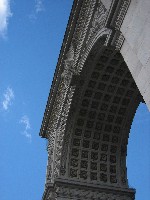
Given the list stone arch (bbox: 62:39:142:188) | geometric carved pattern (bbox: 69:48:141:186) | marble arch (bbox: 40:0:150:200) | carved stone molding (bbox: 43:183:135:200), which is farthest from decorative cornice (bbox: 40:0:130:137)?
carved stone molding (bbox: 43:183:135:200)

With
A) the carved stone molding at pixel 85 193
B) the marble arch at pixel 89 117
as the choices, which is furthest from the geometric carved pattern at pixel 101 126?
the carved stone molding at pixel 85 193

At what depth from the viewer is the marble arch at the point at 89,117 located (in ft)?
70.3

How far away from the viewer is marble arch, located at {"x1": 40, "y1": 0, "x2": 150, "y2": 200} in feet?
70.3

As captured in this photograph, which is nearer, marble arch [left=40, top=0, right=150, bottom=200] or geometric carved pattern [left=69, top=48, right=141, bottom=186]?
marble arch [left=40, top=0, right=150, bottom=200]

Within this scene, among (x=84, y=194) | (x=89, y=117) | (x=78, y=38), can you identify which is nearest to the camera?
(x=84, y=194)

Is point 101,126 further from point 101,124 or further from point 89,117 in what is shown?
point 89,117

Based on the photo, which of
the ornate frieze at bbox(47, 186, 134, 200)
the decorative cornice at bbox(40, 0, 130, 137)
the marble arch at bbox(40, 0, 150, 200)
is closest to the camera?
the decorative cornice at bbox(40, 0, 130, 137)

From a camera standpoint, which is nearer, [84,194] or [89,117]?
[84,194]

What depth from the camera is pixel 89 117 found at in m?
24.3

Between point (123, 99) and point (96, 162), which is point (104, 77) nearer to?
point (123, 99)

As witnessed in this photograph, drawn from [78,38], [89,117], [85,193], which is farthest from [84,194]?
[78,38]

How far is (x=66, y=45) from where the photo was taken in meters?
23.7

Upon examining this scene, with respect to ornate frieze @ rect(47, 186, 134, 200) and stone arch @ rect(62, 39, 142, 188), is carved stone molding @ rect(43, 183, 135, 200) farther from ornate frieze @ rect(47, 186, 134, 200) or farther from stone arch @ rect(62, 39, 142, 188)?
stone arch @ rect(62, 39, 142, 188)

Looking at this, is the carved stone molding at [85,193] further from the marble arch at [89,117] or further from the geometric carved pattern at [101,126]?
the geometric carved pattern at [101,126]
